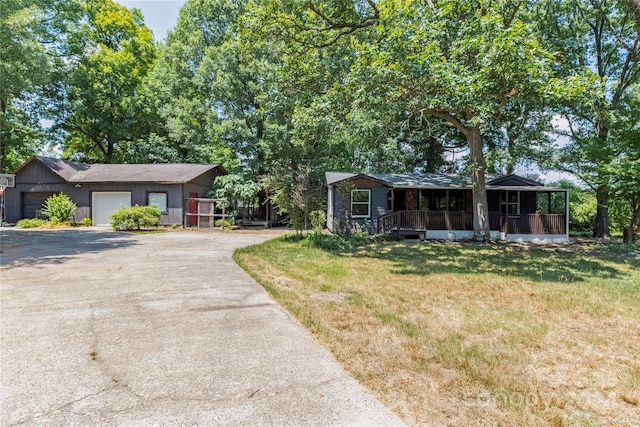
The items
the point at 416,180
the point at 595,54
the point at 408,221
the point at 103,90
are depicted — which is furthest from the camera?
the point at 103,90

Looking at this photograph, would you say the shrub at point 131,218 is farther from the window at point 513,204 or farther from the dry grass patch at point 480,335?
the window at point 513,204

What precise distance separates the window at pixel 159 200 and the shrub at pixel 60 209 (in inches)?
164

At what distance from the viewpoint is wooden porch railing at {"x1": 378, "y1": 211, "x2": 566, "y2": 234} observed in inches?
611

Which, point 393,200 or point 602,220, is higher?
point 393,200

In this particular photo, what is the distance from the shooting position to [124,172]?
21938mm

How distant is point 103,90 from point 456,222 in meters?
28.0

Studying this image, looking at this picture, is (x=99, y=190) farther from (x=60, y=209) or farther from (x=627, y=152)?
(x=627, y=152)

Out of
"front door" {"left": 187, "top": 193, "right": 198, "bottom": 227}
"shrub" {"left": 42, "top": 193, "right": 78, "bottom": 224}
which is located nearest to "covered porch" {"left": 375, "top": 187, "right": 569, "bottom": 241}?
"front door" {"left": 187, "top": 193, "right": 198, "bottom": 227}

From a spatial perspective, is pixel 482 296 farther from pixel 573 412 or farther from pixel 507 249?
pixel 507 249

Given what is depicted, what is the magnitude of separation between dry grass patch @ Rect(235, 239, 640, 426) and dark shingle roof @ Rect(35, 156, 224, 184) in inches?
567

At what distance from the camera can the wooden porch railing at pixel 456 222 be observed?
1552cm

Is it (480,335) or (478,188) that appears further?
(478,188)

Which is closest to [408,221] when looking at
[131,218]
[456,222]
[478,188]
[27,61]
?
[456,222]

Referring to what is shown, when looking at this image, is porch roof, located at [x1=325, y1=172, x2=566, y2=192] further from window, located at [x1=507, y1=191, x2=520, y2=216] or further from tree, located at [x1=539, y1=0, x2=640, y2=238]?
tree, located at [x1=539, y1=0, x2=640, y2=238]
